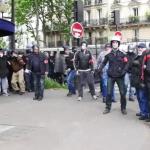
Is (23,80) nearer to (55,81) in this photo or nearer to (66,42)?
(55,81)

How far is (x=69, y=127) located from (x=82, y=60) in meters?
4.78

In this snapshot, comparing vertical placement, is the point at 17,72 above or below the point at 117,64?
below

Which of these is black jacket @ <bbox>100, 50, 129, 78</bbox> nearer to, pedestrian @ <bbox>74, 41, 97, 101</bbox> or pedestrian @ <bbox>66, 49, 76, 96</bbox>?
pedestrian @ <bbox>74, 41, 97, 101</bbox>

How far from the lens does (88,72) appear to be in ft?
55.5

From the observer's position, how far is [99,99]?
17.5 metres

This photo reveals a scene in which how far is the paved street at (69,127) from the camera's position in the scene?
10.4 meters

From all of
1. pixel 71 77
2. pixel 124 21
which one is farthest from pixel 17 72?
pixel 124 21

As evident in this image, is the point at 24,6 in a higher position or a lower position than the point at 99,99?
higher

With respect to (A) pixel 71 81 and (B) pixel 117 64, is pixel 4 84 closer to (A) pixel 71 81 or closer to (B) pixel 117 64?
(A) pixel 71 81

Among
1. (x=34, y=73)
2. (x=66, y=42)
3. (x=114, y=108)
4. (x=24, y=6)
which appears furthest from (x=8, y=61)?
(x=66, y=42)

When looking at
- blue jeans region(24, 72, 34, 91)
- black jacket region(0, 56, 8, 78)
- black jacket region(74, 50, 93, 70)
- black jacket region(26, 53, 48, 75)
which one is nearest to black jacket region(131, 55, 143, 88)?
black jacket region(74, 50, 93, 70)

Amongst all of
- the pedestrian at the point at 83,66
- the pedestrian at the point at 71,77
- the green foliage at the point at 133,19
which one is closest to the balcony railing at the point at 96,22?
the green foliage at the point at 133,19

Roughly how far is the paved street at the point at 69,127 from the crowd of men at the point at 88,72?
530 mm

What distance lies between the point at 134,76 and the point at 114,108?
193cm
